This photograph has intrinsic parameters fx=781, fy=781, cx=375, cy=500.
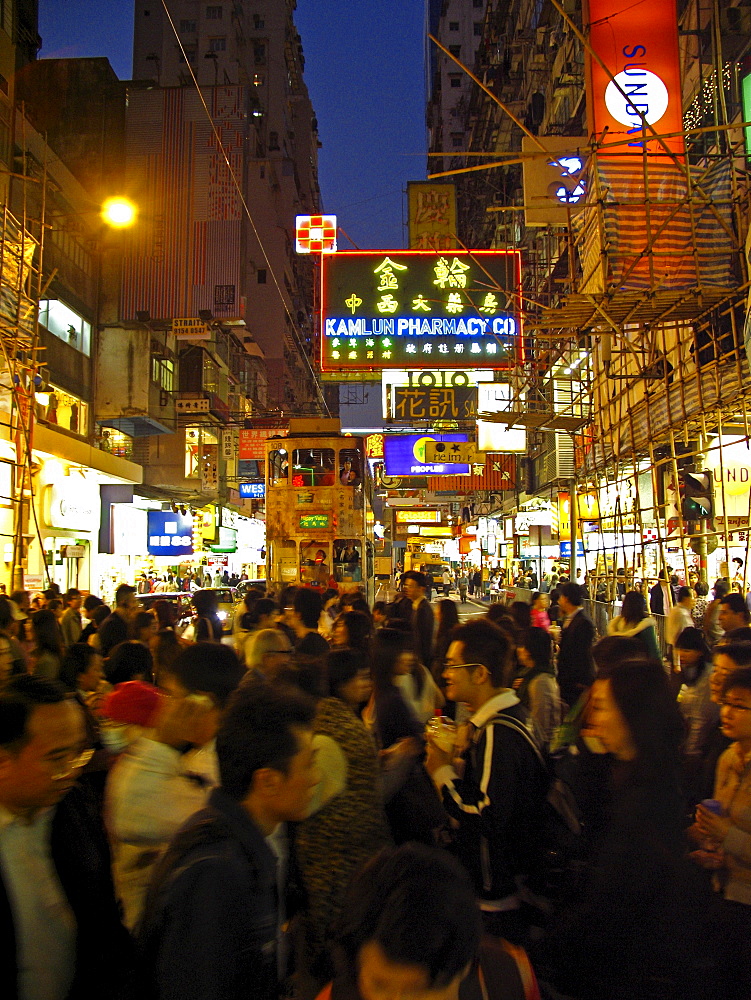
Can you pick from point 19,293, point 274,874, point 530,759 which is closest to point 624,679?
point 530,759

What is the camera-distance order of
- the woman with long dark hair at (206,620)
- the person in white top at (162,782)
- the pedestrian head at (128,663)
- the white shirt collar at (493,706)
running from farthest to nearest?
the woman with long dark hair at (206,620)
the pedestrian head at (128,663)
the white shirt collar at (493,706)
the person in white top at (162,782)

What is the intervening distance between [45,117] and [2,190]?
1087 cm

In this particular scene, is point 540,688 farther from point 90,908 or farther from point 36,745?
point 36,745

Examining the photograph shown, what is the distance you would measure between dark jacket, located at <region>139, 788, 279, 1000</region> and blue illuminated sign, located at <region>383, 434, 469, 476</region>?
18.3 m

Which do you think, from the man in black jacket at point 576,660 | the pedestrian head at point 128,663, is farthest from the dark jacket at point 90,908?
the man in black jacket at point 576,660

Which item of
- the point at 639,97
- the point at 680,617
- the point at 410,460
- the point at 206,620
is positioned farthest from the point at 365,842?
the point at 410,460

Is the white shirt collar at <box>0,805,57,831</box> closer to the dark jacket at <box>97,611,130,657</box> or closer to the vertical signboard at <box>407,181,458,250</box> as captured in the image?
the dark jacket at <box>97,611,130,657</box>

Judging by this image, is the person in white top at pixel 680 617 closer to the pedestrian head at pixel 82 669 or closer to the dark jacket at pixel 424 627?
the dark jacket at pixel 424 627

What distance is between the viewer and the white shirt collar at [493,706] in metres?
3.23

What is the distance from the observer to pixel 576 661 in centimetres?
668

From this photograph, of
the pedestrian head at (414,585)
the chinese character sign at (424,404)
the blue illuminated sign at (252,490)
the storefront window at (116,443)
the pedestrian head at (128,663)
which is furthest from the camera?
the blue illuminated sign at (252,490)

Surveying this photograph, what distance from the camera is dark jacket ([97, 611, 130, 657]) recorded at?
7.18 meters

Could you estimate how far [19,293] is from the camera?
43.4ft

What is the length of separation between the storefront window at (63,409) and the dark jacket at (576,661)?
14921mm
